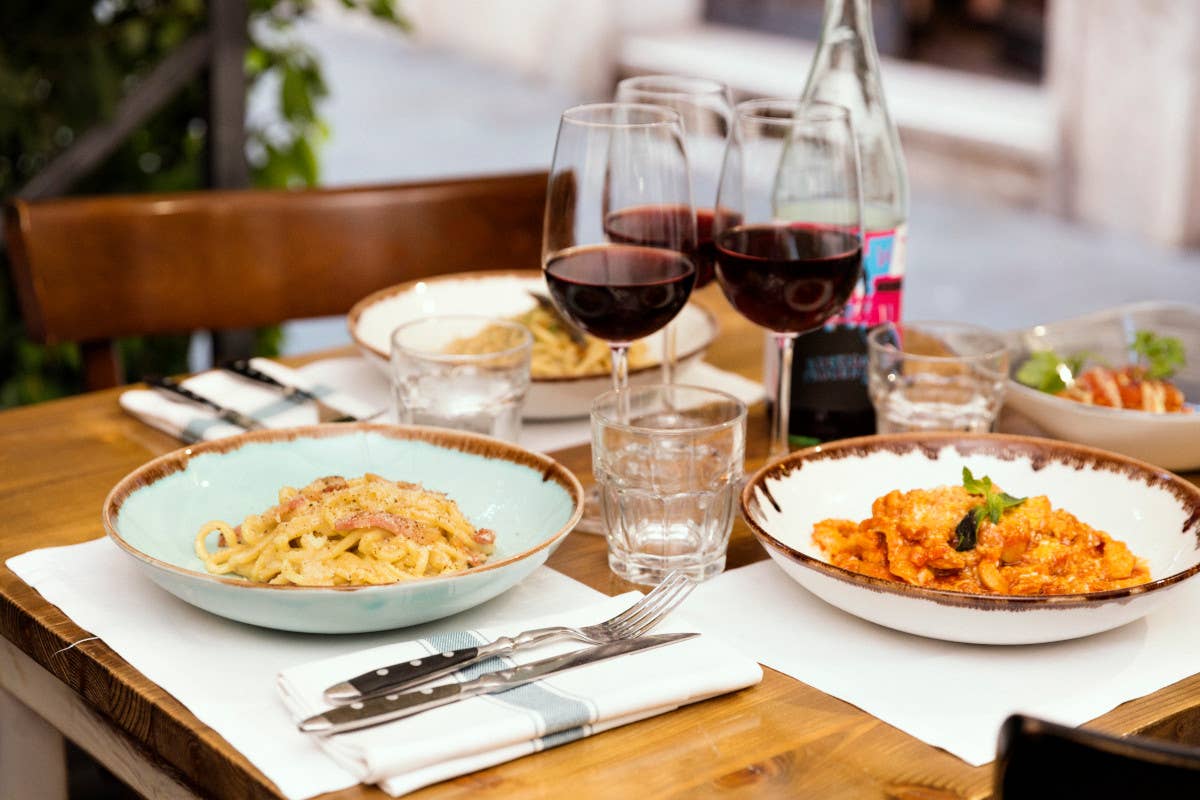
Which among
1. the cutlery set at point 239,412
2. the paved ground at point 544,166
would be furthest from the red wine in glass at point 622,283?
the paved ground at point 544,166

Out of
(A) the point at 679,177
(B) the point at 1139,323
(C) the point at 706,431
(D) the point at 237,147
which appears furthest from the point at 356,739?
(D) the point at 237,147

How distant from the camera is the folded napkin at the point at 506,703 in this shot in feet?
2.73

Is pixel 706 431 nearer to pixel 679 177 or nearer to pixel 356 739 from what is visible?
pixel 679 177

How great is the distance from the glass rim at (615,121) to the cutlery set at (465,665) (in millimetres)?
377

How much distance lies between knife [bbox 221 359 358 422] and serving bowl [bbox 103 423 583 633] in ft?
0.63

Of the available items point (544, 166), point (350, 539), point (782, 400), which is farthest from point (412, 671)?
point (544, 166)

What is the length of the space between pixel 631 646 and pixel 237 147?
1.93 m

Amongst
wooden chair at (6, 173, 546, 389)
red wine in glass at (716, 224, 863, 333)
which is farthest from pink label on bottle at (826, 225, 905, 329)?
wooden chair at (6, 173, 546, 389)

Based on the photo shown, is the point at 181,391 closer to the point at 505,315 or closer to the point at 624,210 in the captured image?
the point at 505,315

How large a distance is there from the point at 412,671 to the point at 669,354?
598 millimetres

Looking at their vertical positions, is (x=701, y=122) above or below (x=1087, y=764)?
above

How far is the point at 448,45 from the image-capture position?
933cm

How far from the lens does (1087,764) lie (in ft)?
2.04

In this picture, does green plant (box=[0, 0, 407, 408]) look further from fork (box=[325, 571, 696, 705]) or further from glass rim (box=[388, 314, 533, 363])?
fork (box=[325, 571, 696, 705])
